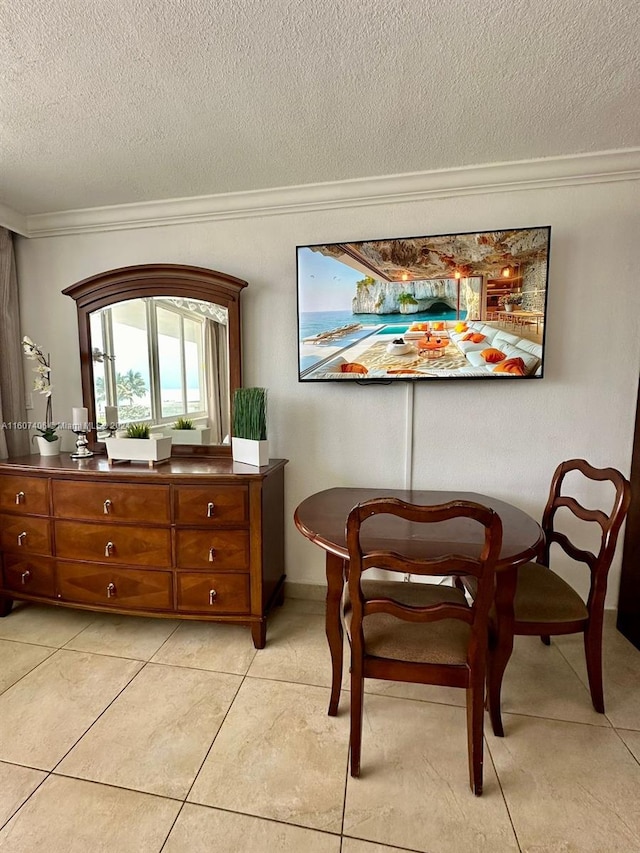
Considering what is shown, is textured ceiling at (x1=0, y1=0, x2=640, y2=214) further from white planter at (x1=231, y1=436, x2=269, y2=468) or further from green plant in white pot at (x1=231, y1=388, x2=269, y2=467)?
white planter at (x1=231, y1=436, x2=269, y2=468)

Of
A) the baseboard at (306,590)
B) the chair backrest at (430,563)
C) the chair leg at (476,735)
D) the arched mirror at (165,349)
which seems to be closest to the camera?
the chair backrest at (430,563)

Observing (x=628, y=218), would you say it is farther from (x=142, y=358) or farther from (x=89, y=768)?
(x=89, y=768)

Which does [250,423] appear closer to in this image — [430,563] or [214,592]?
[214,592]

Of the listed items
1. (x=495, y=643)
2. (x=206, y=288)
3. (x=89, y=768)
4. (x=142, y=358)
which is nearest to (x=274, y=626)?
(x=89, y=768)

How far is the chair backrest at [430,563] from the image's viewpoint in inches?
43.4

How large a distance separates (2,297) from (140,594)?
82.9 inches

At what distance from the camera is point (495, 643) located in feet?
4.81

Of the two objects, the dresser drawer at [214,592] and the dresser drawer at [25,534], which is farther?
the dresser drawer at [25,534]

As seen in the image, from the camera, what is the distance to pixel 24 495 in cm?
216

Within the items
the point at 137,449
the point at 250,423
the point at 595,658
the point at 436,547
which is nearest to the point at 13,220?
the point at 137,449

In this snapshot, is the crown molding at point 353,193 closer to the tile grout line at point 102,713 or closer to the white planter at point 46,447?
the white planter at point 46,447

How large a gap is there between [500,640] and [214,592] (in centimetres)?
134

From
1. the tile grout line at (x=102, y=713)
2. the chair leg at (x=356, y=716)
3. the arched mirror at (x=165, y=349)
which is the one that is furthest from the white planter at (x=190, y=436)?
the chair leg at (x=356, y=716)

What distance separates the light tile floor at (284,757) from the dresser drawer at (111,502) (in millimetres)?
692
